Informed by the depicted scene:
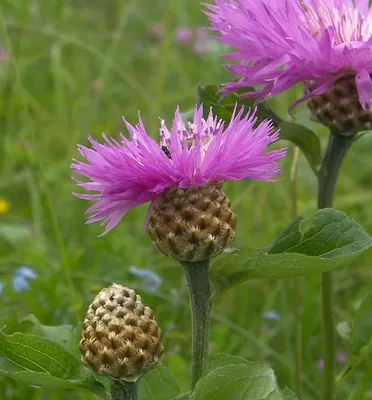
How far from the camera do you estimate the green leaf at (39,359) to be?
87 centimetres

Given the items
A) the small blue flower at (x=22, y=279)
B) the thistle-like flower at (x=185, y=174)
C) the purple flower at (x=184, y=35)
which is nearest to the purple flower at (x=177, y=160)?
the thistle-like flower at (x=185, y=174)

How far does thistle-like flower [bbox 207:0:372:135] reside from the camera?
3.27 feet

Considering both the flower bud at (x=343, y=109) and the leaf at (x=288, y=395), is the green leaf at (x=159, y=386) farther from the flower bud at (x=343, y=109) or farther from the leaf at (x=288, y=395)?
the flower bud at (x=343, y=109)

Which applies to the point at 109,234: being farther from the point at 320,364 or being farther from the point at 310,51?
the point at 310,51

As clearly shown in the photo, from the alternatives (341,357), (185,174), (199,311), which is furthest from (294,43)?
(341,357)

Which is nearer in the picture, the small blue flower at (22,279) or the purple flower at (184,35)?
the small blue flower at (22,279)

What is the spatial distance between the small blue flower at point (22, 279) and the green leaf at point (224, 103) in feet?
2.08

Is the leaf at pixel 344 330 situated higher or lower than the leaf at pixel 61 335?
higher

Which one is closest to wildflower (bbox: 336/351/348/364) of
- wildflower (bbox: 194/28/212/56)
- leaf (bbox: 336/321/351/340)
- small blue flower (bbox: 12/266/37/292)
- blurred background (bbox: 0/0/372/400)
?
blurred background (bbox: 0/0/372/400)

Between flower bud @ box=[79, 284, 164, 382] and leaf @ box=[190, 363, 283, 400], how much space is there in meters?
0.08

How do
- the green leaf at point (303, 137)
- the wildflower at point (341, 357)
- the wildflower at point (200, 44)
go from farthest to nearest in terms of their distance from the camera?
the wildflower at point (200, 44) → the wildflower at point (341, 357) → the green leaf at point (303, 137)

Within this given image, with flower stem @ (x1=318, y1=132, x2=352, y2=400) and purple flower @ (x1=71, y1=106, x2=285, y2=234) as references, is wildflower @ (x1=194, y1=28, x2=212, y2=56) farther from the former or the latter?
purple flower @ (x1=71, y1=106, x2=285, y2=234)

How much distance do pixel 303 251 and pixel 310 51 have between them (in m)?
0.26

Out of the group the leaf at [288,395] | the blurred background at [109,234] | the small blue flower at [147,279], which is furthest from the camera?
the small blue flower at [147,279]
